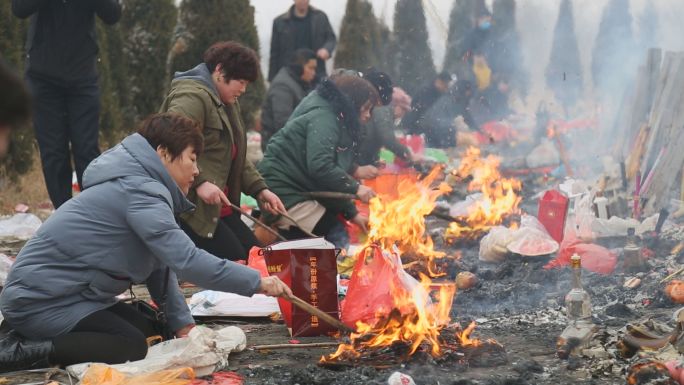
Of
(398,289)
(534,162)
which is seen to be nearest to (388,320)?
(398,289)

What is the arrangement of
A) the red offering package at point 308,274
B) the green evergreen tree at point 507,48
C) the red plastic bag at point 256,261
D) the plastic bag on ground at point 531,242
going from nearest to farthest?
1. the red offering package at point 308,274
2. the red plastic bag at point 256,261
3. the plastic bag on ground at point 531,242
4. the green evergreen tree at point 507,48

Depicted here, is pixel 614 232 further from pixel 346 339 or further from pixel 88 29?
pixel 88 29

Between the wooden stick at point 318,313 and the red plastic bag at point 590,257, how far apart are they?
2.40 m

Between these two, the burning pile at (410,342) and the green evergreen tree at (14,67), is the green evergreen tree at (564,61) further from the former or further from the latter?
the burning pile at (410,342)

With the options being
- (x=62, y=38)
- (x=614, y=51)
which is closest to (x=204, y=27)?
(x=614, y=51)

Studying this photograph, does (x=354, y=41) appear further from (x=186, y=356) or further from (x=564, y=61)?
(x=186, y=356)

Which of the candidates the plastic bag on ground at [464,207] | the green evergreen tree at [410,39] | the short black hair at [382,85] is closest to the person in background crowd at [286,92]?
the short black hair at [382,85]

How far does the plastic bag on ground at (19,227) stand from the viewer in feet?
26.8

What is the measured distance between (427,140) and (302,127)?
20.8 ft

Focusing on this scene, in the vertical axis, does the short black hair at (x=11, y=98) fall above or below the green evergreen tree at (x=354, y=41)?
below

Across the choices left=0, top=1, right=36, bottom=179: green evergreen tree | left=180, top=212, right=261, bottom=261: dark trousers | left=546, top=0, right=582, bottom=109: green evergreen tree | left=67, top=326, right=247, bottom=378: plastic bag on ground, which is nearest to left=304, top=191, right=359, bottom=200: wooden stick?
left=180, top=212, right=261, bottom=261: dark trousers

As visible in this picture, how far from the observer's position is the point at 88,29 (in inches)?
318

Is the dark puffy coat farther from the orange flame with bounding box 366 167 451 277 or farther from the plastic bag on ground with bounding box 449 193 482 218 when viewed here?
the plastic bag on ground with bounding box 449 193 482 218

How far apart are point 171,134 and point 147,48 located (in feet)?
38.4
